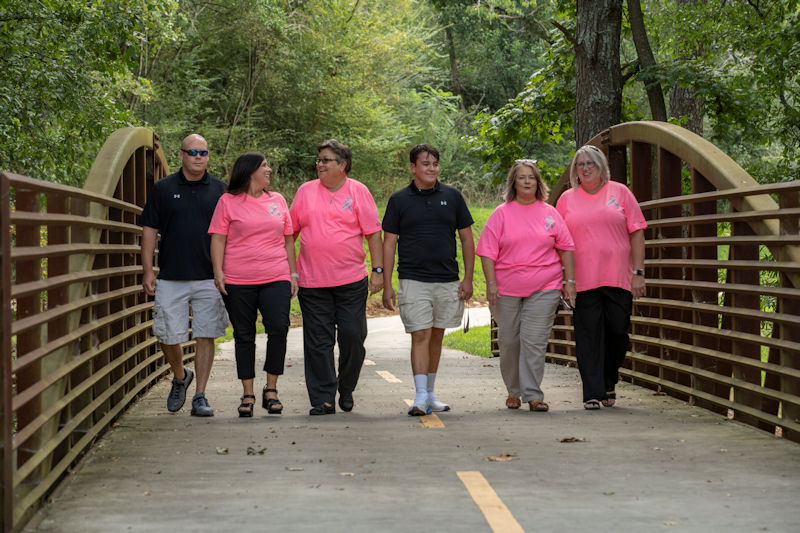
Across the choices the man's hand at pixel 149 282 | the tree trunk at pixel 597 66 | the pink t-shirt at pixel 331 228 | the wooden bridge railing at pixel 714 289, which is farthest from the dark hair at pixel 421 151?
the tree trunk at pixel 597 66

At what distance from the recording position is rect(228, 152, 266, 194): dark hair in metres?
7.96

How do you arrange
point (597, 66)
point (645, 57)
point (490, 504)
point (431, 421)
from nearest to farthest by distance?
1. point (490, 504)
2. point (431, 421)
3. point (597, 66)
4. point (645, 57)

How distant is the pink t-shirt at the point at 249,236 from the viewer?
7.92 metres

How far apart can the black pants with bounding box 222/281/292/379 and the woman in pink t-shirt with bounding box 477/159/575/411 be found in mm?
1617

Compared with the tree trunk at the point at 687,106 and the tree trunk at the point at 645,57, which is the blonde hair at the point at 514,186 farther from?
the tree trunk at the point at 687,106

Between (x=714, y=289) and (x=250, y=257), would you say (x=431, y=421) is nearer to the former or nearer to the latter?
(x=250, y=257)

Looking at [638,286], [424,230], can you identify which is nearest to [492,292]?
[424,230]

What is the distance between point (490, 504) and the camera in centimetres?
492

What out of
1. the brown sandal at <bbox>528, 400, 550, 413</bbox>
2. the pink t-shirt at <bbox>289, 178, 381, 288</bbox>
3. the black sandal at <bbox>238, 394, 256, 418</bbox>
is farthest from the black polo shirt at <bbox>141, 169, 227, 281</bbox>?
the brown sandal at <bbox>528, 400, 550, 413</bbox>

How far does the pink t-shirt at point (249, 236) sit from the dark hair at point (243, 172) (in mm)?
55

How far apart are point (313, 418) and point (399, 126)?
106 feet

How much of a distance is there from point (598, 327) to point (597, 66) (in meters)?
6.46

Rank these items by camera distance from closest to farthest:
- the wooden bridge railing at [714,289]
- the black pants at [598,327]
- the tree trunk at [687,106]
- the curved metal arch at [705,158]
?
the wooden bridge railing at [714,289]
the curved metal arch at [705,158]
the black pants at [598,327]
the tree trunk at [687,106]

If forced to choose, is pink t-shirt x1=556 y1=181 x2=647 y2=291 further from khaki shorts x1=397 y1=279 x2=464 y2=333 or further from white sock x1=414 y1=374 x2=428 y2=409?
white sock x1=414 y1=374 x2=428 y2=409
